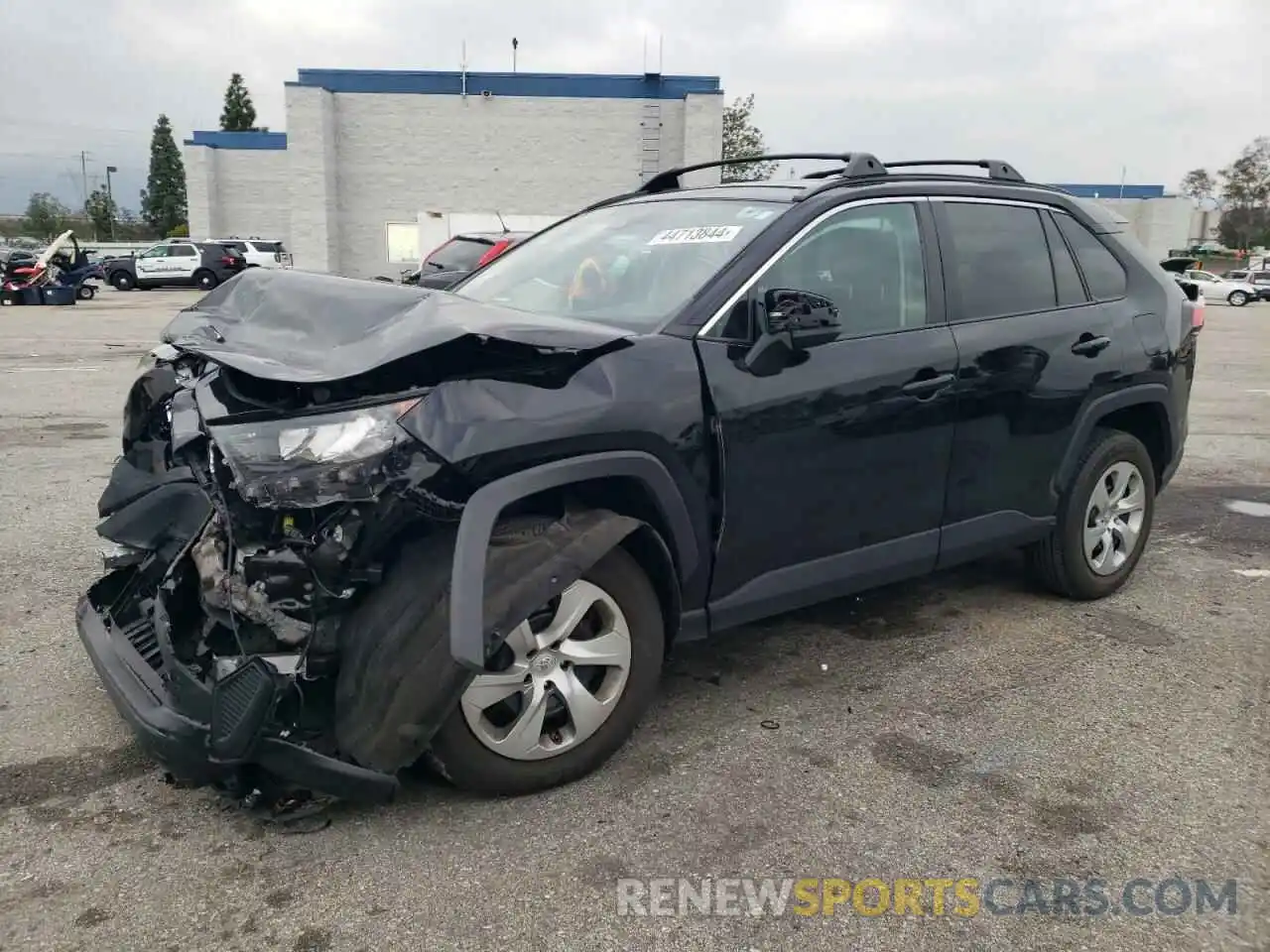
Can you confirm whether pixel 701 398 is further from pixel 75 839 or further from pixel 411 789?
pixel 75 839

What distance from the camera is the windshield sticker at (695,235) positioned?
361 cm

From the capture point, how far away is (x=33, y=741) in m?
3.26

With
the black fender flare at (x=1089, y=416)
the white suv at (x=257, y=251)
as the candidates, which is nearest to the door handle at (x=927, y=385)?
the black fender flare at (x=1089, y=416)

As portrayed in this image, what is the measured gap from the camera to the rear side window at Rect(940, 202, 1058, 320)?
4.01m

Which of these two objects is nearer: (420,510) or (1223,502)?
(420,510)

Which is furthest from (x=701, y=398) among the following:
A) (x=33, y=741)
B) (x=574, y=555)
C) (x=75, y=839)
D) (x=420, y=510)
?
(x=33, y=741)

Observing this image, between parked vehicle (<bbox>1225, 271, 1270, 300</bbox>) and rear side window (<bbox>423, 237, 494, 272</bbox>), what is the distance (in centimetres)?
4175

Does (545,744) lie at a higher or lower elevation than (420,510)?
lower

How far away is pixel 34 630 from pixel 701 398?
2.95 meters

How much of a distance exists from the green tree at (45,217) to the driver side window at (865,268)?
8375cm

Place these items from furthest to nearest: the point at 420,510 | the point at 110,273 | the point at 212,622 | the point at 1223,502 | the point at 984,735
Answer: the point at 110,273 → the point at 1223,502 → the point at 984,735 → the point at 212,622 → the point at 420,510

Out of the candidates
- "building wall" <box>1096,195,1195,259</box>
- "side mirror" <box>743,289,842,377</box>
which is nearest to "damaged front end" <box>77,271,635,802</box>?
"side mirror" <box>743,289,842,377</box>

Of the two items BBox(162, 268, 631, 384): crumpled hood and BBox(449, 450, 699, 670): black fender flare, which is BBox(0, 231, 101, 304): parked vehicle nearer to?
BBox(162, 268, 631, 384): crumpled hood

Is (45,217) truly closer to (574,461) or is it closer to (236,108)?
(236,108)
